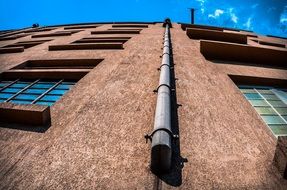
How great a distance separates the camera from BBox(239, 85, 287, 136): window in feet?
17.3

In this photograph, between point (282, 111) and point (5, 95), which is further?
point (5, 95)

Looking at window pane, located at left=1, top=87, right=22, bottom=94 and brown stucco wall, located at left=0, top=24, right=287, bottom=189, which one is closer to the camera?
brown stucco wall, located at left=0, top=24, right=287, bottom=189

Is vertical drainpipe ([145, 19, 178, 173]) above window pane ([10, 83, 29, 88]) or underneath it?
underneath

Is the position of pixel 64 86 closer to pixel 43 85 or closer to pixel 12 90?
pixel 43 85

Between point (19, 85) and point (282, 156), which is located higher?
point (19, 85)

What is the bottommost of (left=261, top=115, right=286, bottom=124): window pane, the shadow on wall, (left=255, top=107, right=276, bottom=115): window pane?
the shadow on wall

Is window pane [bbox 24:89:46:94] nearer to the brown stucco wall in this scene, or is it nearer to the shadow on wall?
the brown stucco wall

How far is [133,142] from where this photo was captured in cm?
357

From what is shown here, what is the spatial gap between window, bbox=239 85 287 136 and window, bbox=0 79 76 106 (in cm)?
545

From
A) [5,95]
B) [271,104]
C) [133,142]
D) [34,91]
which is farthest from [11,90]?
[271,104]

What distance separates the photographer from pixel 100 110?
4586 mm

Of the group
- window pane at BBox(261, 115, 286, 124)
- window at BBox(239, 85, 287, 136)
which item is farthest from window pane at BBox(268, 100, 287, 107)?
window pane at BBox(261, 115, 286, 124)

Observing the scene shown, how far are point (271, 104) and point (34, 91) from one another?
22.6 feet

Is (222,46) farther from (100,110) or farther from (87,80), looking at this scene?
(100,110)
